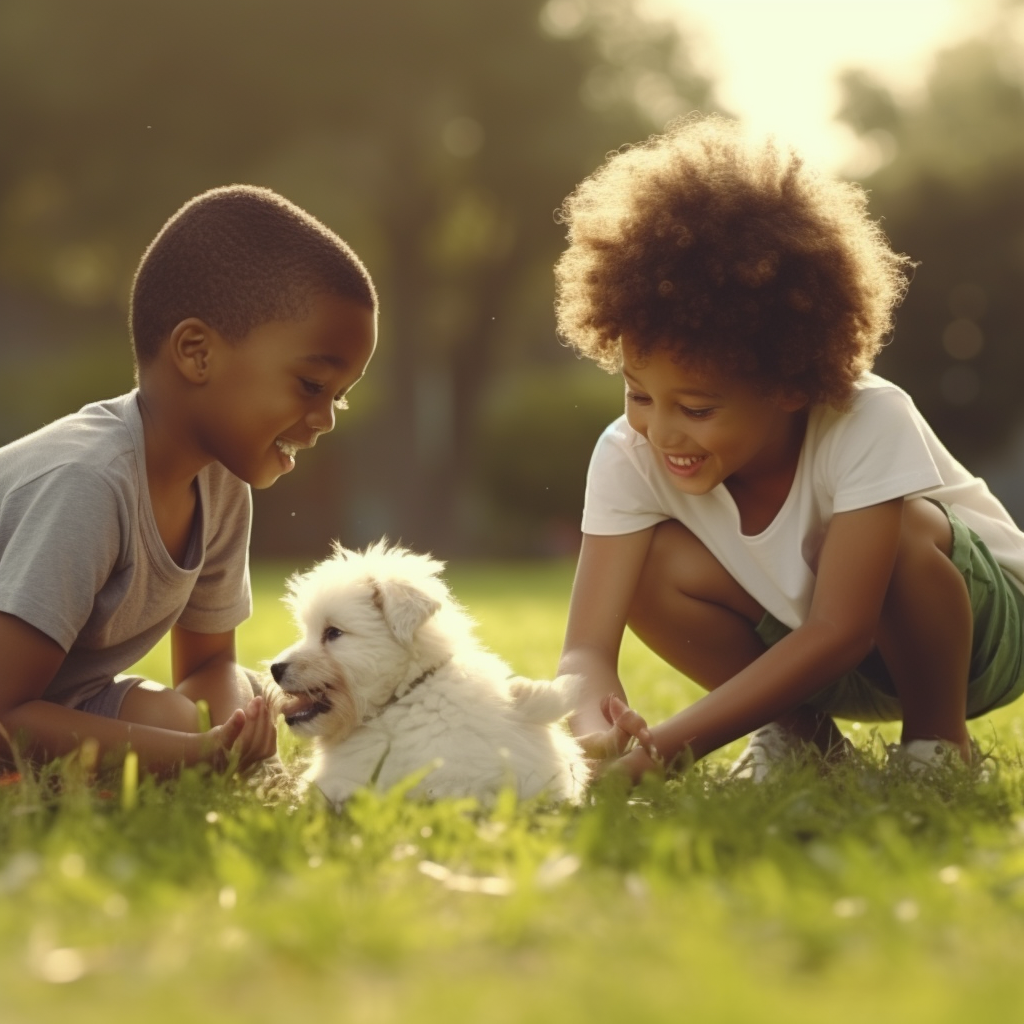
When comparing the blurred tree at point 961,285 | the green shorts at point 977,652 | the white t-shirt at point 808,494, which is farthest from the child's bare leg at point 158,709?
the blurred tree at point 961,285

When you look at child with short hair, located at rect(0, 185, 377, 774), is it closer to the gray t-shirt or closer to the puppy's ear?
the gray t-shirt

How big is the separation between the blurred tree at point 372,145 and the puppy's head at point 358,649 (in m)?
20.9

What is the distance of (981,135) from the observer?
27.3 metres

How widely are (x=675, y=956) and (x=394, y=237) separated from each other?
26.2 meters

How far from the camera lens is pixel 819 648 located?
11.8 feet

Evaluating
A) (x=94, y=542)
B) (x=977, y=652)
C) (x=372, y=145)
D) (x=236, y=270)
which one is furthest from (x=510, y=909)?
(x=372, y=145)

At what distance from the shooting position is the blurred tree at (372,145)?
2502 cm

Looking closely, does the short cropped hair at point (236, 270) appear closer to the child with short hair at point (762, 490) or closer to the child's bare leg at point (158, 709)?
the child with short hair at point (762, 490)

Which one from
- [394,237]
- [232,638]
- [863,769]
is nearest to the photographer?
[863,769]

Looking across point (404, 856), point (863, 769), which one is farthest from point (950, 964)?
point (863, 769)

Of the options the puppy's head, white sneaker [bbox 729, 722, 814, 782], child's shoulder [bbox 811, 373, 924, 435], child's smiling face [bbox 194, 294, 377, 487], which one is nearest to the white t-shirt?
child's shoulder [bbox 811, 373, 924, 435]

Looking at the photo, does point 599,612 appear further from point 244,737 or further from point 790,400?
point 244,737

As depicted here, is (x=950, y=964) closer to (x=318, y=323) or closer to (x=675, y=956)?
(x=675, y=956)

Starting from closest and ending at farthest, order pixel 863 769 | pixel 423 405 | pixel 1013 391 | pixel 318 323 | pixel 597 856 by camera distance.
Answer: pixel 597 856, pixel 863 769, pixel 318 323, pixel 1013 391, pixel 423 405
